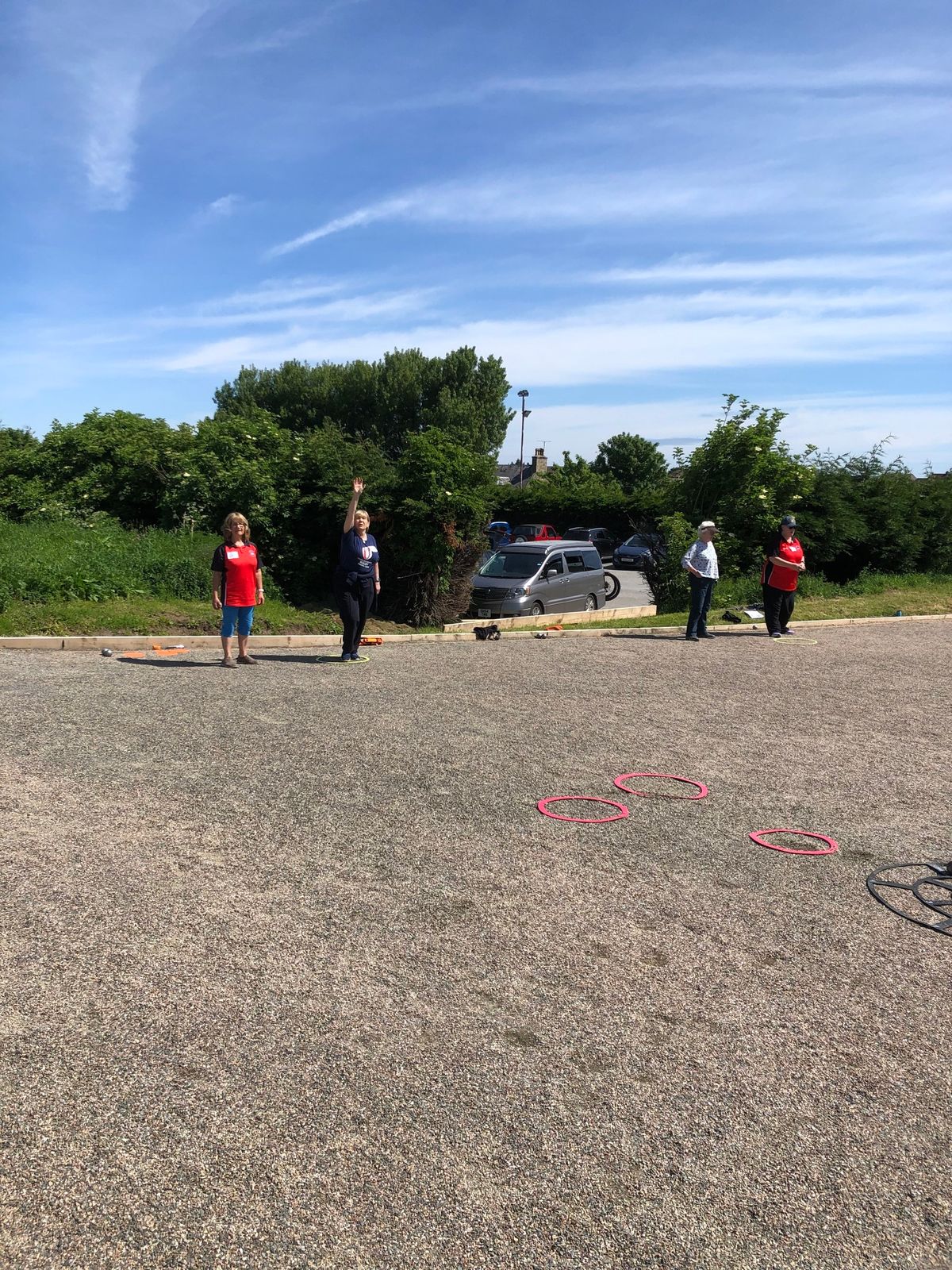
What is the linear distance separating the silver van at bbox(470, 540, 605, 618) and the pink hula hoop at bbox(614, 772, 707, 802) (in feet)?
34.8

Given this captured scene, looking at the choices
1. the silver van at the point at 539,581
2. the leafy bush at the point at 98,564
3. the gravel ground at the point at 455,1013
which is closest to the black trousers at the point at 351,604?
the leafy bush at the point at 98,564

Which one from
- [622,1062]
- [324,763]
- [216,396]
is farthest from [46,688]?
[216,396]

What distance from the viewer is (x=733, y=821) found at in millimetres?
6258

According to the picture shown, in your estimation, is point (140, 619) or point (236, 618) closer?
point (236, 618)

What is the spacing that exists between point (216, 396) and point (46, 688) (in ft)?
178

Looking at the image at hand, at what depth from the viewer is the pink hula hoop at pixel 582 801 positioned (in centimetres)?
614

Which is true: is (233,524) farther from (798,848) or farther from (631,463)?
(631,463)

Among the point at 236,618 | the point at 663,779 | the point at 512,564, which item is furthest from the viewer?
the point at 512,564

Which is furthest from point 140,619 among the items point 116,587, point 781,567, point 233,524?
point 781,567

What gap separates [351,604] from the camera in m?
12.2

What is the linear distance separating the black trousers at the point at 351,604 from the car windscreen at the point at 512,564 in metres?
7.20

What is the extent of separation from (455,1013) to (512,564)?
1619cm

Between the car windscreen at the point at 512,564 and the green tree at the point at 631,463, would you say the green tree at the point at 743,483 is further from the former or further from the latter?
the green tree at the point at 631,463

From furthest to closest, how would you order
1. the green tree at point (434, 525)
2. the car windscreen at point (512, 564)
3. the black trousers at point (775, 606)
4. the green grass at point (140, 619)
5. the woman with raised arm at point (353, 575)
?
the car windscreen at point (512, 564) < the green tree at point (434, 525) < the black trousers at point (775, 606) < the green grass at point (140, 619) < the woman with raised arm at point (353, 575)
